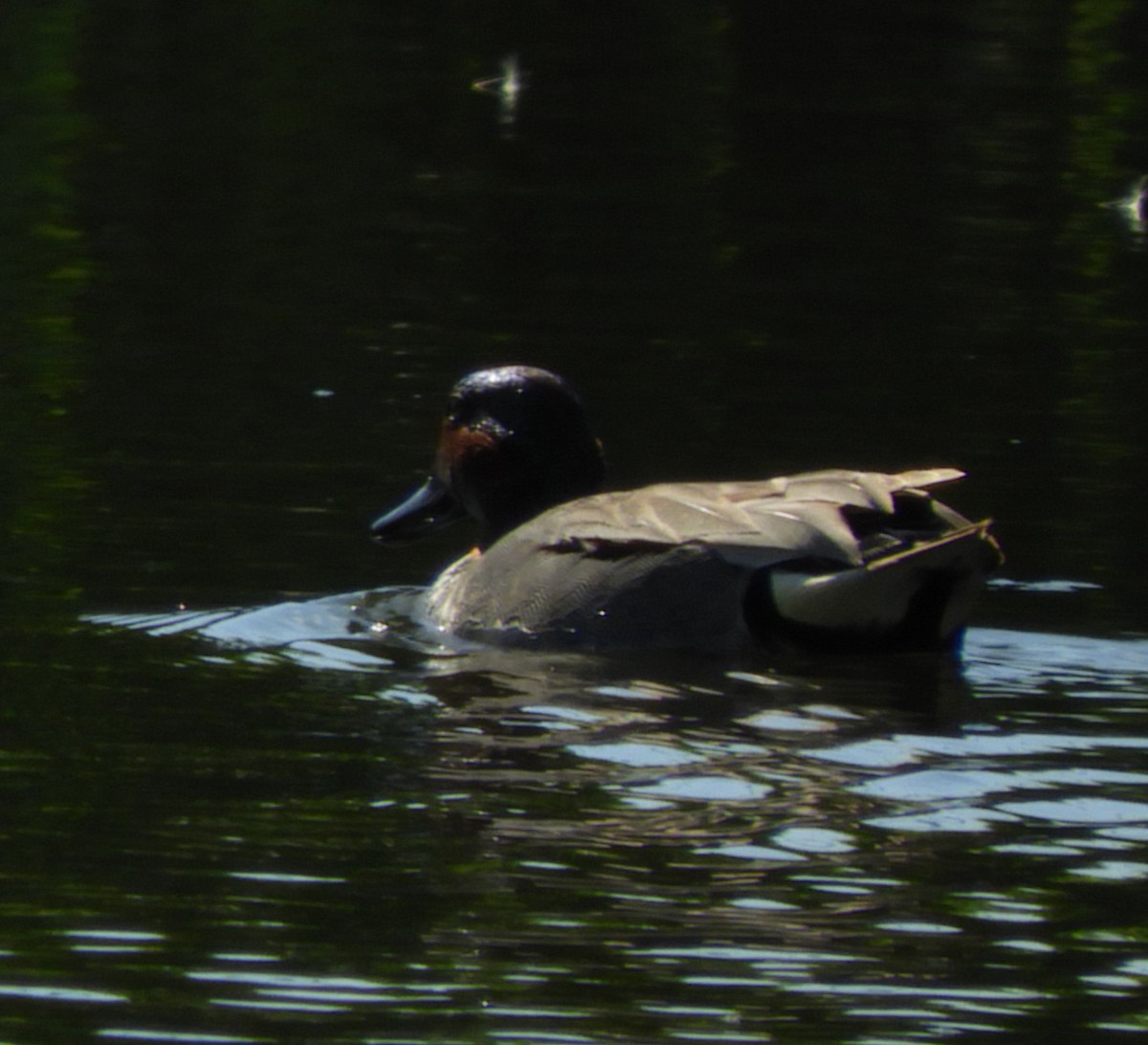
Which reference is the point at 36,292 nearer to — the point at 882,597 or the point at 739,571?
the point at 739,571

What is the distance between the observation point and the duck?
28.4 ft

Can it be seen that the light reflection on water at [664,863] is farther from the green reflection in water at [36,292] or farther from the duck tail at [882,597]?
the green reflection in water at [36,292]

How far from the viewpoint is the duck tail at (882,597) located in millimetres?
8609

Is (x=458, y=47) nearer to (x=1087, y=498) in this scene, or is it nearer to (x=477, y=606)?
(x=1087, y=498)

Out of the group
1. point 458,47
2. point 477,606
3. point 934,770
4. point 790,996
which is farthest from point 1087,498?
point 458,47

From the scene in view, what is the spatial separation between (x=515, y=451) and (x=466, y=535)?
56.6 inches

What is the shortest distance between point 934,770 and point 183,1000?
2426 mm

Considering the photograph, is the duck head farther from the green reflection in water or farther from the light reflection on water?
the light reflection on water

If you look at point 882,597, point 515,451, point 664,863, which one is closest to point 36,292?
point 515,451

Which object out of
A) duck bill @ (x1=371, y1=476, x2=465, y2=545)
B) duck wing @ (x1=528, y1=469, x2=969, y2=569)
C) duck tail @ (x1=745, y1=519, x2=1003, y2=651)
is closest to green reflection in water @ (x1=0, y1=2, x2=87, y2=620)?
duck bill @ (x1=371, y1=476, x2=465, y2=545)

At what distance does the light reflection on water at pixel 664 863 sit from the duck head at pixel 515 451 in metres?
1.70

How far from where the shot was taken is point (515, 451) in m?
10.4

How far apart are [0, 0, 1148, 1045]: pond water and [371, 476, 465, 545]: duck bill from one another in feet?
0.62

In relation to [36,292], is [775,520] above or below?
above
